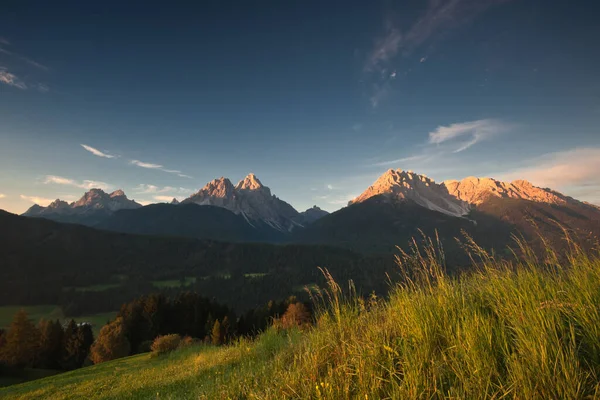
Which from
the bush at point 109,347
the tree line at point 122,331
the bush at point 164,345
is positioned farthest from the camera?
the tree line at point 122,331

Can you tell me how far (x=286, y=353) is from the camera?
24.1 ft

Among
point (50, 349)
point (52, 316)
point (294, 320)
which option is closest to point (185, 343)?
point (294, 320)

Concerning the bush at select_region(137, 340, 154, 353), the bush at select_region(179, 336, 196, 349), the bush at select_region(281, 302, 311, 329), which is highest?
the bush at select_region(281, 302, 311, 329)

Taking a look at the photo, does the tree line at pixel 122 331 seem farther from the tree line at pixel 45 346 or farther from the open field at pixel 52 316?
the open field at pixel 52 316

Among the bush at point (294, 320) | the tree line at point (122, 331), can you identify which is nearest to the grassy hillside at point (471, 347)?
the bush at point (294, 320)

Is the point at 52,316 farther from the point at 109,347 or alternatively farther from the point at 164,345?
the point at 164,345

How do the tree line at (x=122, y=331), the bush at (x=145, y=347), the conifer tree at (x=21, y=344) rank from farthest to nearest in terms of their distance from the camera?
1. the bush at (x=145, y=347)
2. the conifer tree at (x=21, y=344)
3. the tree line at (x=122, y=331)

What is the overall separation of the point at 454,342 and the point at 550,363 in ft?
4.05

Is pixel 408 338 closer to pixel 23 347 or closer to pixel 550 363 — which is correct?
pixel 550 363

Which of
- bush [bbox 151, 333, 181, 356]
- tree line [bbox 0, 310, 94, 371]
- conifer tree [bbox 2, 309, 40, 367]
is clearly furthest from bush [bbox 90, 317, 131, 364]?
bush [bbox 151, 333, 181, 356]

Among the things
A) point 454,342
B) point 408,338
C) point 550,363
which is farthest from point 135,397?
point 550,363

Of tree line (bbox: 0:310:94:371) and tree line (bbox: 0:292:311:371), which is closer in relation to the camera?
tree line (bbox: 0:292:311:371)

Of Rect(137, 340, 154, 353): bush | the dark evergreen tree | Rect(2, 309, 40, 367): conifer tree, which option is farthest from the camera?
Rect(137, 340, 154, 353): bush

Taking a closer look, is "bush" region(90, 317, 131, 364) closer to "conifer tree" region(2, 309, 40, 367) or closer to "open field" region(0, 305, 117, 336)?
"conifer tree" region(2, 309, 40, 367)
